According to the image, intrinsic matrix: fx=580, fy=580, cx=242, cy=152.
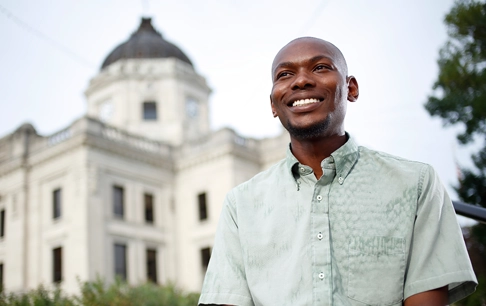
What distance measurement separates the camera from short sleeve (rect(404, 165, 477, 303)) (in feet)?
4.60

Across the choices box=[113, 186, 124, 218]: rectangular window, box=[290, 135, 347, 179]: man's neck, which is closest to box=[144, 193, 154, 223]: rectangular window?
box=[113, 186, 124, 218]: rectangular window

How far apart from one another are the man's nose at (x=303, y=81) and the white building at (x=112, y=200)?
67.9 feet

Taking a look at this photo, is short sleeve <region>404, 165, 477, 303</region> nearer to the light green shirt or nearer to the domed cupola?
the light green shirt

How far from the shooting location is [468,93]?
12289 mm

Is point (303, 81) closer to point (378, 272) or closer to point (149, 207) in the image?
point (378, 272)

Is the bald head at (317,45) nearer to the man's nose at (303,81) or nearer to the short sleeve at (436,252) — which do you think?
the man's nose at (303,81)

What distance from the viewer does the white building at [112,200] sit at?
22250mm

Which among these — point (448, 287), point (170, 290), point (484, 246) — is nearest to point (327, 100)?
point (448, 287)

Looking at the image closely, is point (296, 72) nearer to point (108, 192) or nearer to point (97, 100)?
point (108, 192)

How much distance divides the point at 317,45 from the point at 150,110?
29030 millimetres

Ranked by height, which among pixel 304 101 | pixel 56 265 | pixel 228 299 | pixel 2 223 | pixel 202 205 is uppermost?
pixel 202 205

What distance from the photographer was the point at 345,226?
1.49m

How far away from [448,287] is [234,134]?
79.2 ft

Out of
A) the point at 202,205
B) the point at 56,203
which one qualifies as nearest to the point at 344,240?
the point at 56,203
